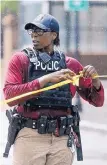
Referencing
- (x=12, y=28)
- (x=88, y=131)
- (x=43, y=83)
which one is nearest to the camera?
(x=43, y=83)

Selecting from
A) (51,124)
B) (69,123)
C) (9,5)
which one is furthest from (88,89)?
(9,5)

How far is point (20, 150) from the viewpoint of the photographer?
11.9ft

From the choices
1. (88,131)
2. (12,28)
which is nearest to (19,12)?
(12,28)

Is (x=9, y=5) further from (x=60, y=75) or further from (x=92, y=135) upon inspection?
(x=60, y=75)

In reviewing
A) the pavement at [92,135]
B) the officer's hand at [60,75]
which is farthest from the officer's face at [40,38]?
the pavement at [92,135]

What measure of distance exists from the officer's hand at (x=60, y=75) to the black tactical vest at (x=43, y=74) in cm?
14

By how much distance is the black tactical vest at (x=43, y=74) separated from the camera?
363cm

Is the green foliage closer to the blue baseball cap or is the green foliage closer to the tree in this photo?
the tree

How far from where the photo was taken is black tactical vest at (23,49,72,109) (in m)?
3.63

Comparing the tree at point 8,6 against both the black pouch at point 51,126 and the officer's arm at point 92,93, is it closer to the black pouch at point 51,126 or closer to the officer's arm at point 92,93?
the officer's arm at point 92,93

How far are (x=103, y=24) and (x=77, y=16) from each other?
1.60m

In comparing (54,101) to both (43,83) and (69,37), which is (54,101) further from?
(69,37)

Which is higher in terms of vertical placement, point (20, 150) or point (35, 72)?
point (35, 72)

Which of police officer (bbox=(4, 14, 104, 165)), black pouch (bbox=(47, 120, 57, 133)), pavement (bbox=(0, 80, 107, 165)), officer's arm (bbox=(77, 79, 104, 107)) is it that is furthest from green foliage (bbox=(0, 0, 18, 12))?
black pouch (bbox=(47, 120, 57, 133))
